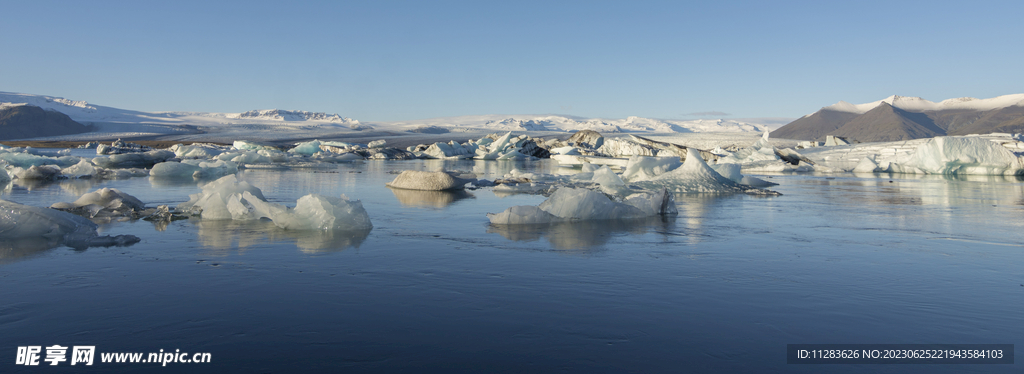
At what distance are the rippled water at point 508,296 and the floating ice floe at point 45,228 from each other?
0.29m

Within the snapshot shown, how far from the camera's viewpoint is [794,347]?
2.44 metres

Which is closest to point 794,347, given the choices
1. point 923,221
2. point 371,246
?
point 371,246

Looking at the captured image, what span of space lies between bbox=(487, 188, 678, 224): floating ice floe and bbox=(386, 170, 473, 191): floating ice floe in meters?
4.74

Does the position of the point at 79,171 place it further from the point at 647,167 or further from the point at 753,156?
the point at 753,156

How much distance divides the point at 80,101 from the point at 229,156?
618 feet

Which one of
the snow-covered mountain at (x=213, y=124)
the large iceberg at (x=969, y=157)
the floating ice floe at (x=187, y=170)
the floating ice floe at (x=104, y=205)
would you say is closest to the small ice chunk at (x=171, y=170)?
the floating ice floe at (x=187, y=170)

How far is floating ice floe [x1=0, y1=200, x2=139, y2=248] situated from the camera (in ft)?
15.7

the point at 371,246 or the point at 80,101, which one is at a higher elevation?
the point at 80,101

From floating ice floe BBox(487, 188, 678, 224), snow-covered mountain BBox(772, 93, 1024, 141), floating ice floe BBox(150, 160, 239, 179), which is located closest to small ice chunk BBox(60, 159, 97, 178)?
floating ice floe BBox(150, 160, 239, 179)

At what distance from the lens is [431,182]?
1152 cm

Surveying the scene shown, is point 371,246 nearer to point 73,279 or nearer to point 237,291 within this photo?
point 237,291

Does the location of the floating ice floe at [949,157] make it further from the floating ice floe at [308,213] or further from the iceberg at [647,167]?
the floating ice floe at [308,213]

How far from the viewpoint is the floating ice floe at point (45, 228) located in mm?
4797

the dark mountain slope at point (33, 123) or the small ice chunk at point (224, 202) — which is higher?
the dark mountain slope at point (33, 123)
